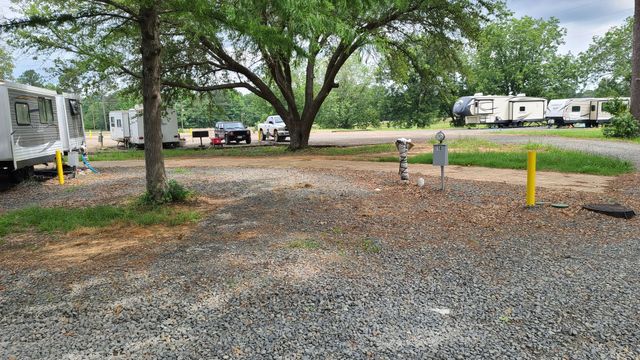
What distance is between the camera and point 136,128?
2733 cm

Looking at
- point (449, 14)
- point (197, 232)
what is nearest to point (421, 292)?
point (197, 232)

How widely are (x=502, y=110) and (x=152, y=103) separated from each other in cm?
3691

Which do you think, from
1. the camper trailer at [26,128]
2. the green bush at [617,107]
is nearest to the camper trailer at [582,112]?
the green bush at [617,107]

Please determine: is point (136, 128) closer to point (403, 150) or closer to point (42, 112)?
point (42, 112)

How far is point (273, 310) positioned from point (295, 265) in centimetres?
110

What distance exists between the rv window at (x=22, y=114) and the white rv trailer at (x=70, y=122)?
231 cm

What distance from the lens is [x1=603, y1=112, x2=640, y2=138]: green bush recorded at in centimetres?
2092

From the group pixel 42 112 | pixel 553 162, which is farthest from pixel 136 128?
pixel 553 162

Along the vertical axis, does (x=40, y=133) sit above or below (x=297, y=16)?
Result: below

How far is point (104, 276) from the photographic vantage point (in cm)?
457

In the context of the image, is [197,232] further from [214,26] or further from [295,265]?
[214,26]

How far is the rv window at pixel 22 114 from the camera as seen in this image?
1136 centimetres

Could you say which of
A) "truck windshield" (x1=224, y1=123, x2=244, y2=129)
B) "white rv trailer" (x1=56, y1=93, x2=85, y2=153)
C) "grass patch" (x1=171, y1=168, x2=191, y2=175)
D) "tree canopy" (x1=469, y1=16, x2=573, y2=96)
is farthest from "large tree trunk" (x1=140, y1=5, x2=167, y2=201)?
"tree canopy" (x1=469, y1=16, x2=573, y2=96)

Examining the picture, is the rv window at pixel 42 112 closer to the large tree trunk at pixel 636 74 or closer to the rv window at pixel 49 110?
the rv window at pixel 49 110
